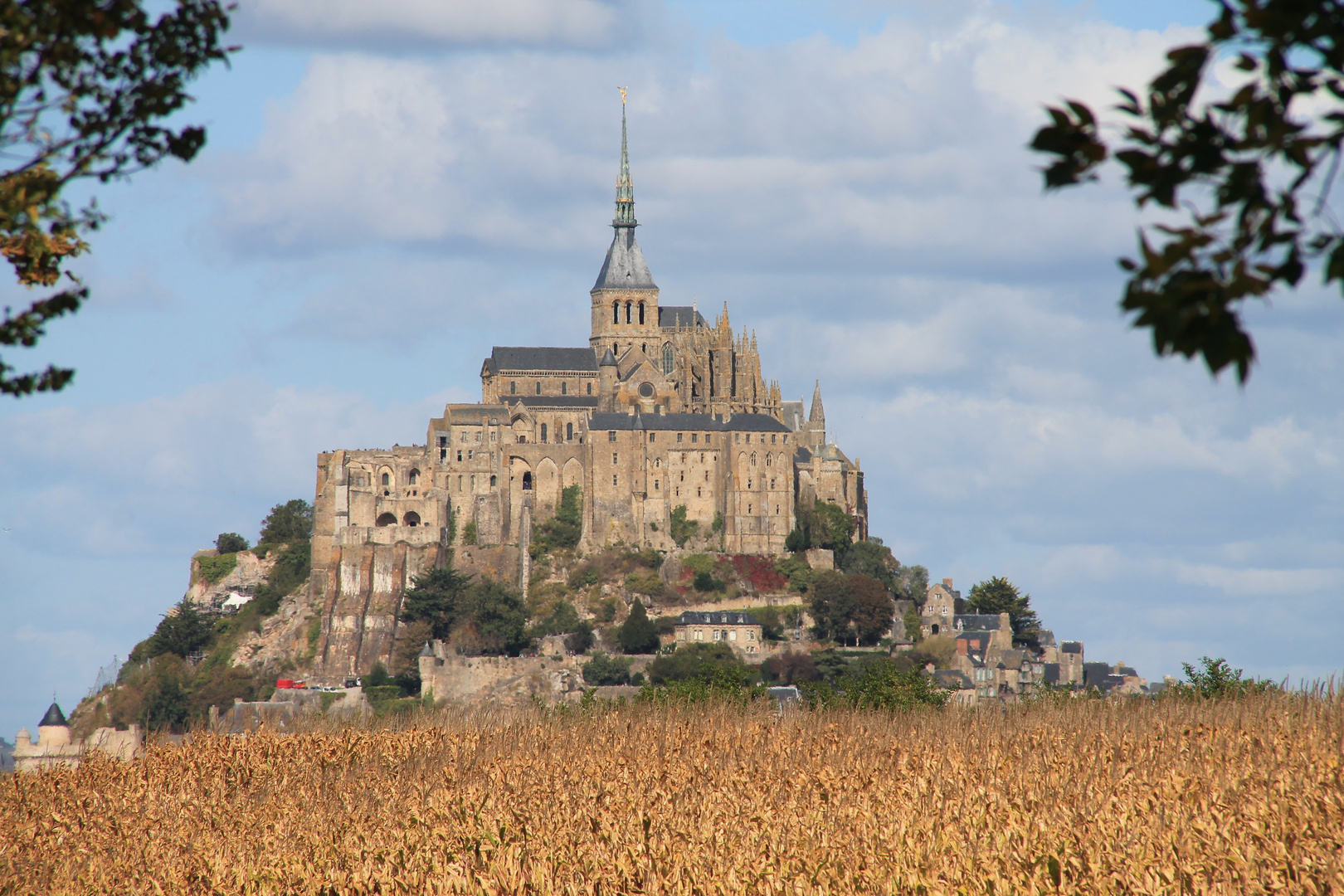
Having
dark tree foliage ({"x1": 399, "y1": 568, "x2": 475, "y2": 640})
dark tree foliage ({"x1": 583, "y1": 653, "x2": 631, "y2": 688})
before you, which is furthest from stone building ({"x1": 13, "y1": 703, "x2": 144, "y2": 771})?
dark tree foliage ({"x1": 583, "y1": 653, "x2": 631, "y2": 688})

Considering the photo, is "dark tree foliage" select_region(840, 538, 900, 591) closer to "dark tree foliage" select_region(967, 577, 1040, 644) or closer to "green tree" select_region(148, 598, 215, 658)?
"dark tree foliage" select_region(967, 577, 1040, 644)

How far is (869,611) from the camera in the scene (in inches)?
3201

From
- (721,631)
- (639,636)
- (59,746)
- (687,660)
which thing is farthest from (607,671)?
(59,746)

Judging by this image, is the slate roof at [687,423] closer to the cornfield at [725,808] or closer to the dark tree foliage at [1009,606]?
the dark tree foliage at [1009,606]

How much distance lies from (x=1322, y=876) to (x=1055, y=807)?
3.03 meters

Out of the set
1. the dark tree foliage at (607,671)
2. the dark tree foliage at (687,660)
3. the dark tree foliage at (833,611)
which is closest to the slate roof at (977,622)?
the dark tree foliage at (833,611)

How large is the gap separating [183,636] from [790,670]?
36.4 m

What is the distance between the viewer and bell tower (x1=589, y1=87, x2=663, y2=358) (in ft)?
327

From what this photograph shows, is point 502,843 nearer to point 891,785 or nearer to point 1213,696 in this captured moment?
point 891,785

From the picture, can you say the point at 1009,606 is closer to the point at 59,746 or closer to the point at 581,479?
the point at 581,479

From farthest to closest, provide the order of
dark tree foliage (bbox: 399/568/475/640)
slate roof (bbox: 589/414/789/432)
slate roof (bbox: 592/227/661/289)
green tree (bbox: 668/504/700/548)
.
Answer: slate roof (bbox: 592/227/661/289), slate roof (bbox: 589/414/789/432), green tree (bbox: 668/504/700/548), dark tree foliage (bbox: 399/568/475/640)

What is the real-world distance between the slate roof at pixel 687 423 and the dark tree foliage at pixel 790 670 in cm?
1535

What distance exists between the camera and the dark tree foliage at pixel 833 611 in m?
80.8

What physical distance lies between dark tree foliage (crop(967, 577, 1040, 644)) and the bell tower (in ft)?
83.3
